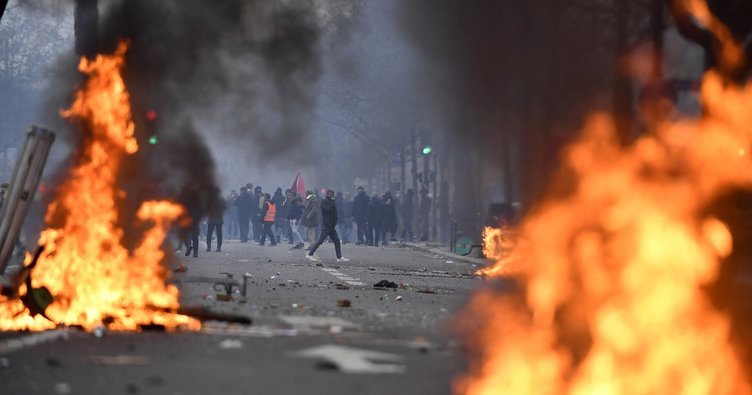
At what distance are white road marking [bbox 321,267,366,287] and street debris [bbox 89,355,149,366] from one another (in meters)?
13.9

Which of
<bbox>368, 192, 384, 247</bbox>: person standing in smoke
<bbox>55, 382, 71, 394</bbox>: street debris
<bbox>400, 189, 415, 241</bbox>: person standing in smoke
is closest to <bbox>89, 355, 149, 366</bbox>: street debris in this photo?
<bbox>55, 382, 71, 394</bbox>: street debris

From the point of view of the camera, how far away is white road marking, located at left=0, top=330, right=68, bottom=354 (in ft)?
41.3

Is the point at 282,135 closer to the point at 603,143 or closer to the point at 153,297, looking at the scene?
the point at 153,297

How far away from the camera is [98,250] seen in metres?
15.3

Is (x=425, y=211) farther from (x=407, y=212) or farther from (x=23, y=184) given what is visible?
(x=23, y=184)

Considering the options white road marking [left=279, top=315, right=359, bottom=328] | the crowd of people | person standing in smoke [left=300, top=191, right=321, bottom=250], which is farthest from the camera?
person standing in smoke [left=300, top=191, right=321, bottom=250]

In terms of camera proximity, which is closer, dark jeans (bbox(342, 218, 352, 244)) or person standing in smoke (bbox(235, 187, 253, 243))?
person standing in smoke (bbox(235, 187, 253, 243))

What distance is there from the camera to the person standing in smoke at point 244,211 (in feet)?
204

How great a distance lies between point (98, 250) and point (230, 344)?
253 centimetres

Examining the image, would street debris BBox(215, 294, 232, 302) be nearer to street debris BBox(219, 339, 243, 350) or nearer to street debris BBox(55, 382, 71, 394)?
street debris BBox(219, 339, 243, 350)

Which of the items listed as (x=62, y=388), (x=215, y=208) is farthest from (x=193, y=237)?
(x=62, y=388)

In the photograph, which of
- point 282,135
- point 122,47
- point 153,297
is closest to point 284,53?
point 282,135

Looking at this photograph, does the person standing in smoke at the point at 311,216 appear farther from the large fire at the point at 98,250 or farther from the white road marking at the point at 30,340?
the white road marking at the point at 30,340

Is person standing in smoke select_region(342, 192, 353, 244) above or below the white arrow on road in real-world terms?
above
